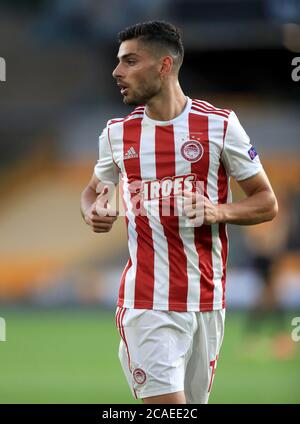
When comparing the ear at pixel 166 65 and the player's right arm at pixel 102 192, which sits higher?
the ear at pixel 166 65

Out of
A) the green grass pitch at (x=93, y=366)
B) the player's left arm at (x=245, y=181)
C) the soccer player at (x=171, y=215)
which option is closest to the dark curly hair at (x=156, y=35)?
the soccer player at (x=171, y=215)

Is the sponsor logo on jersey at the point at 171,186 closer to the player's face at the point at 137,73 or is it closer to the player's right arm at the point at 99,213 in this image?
Answer: the player's right arm at the point at 99,213

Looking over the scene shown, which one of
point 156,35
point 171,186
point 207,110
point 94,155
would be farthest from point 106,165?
point 94,155

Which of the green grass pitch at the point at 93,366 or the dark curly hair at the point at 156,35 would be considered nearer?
the dark curly hair at the point at 156,35

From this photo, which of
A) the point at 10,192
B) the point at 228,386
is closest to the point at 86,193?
the point at 228,386

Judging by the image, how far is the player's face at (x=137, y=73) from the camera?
13.9 feet

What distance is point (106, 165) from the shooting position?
14.7ft

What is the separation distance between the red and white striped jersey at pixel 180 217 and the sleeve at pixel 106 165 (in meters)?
0.13

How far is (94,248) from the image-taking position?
15.8 metres

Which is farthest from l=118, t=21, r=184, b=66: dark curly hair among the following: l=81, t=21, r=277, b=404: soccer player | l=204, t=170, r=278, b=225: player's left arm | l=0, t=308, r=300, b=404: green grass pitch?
l=0, t=308, r=300, b=404: green grass pitch

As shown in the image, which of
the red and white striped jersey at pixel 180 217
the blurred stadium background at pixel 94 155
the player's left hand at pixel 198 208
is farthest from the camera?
the blurred stadium background at pixel 94 155

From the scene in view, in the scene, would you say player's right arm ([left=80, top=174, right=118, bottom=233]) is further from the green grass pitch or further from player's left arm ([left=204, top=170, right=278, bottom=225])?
the green grass pitch

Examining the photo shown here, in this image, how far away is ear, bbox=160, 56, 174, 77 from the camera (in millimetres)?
4281

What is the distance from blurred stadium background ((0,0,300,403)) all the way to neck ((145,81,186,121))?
5367 mm
